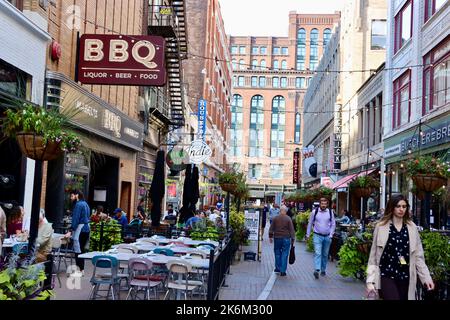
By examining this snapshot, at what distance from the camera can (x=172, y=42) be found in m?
29.8

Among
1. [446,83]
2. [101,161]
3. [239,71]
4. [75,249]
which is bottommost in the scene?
[75,249]

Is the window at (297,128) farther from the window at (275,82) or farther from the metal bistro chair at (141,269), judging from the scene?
the metal bistro chair at (141,269)

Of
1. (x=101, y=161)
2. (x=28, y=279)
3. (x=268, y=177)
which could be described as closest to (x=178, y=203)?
(x=101, y=161)

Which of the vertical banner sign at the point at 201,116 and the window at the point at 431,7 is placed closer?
the window at the point at 431,7

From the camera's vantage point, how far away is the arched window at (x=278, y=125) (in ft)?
378

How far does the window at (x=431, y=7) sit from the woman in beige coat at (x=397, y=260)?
62.6 ft

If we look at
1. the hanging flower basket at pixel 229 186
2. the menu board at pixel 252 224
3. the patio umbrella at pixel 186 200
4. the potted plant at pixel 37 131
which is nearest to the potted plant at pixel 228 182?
the hanging flower basket at pixel 229 186

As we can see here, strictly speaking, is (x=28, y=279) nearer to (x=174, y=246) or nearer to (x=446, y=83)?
(x=174, y=246)

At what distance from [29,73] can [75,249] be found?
4.90m

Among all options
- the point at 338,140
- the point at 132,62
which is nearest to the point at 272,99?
the point at 338,140

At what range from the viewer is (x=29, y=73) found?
14.7 m

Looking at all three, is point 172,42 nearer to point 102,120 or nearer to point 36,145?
point 102,120
